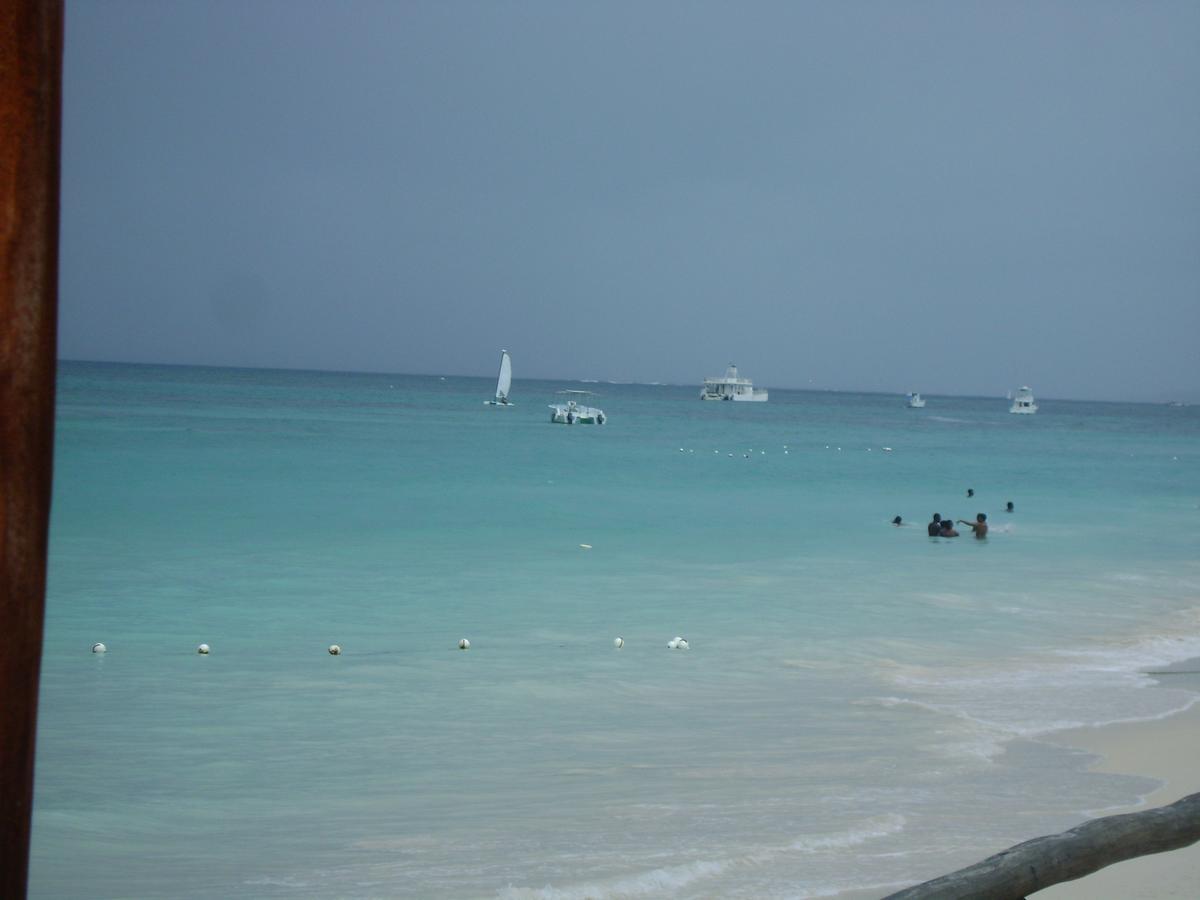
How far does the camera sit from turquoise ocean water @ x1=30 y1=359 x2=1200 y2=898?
5.71 metres

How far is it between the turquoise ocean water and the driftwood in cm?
233

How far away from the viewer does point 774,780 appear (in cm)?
676

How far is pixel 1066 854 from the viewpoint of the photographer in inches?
112

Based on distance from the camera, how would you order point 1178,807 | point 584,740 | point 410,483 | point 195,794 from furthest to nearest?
1. point 410,483
2. point 584,740
3. point 195,794
4. point 1178,807

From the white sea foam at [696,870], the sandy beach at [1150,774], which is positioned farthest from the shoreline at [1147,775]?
the white sea foam at [696,870]

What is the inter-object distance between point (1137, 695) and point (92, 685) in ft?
24.7

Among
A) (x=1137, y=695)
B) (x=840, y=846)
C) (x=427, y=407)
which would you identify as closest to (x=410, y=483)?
(x=1137, y=695)

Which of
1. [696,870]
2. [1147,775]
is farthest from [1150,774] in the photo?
[696,870]

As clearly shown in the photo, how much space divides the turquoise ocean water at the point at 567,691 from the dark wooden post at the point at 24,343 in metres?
4.19

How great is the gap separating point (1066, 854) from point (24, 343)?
2.51m

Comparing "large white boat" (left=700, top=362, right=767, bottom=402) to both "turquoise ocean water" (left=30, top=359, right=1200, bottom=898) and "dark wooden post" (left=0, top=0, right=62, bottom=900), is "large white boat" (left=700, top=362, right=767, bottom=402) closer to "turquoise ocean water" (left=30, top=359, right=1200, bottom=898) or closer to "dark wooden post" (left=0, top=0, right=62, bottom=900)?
"turquoise ocean water" (left=30, top=359, right=1200, bottom=898)

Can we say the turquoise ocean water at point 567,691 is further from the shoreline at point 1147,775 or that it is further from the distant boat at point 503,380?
the distant boat at point 503,380

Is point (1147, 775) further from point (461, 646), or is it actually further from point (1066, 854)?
point (461, 646)

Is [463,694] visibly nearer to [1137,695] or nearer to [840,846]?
[840,846]
